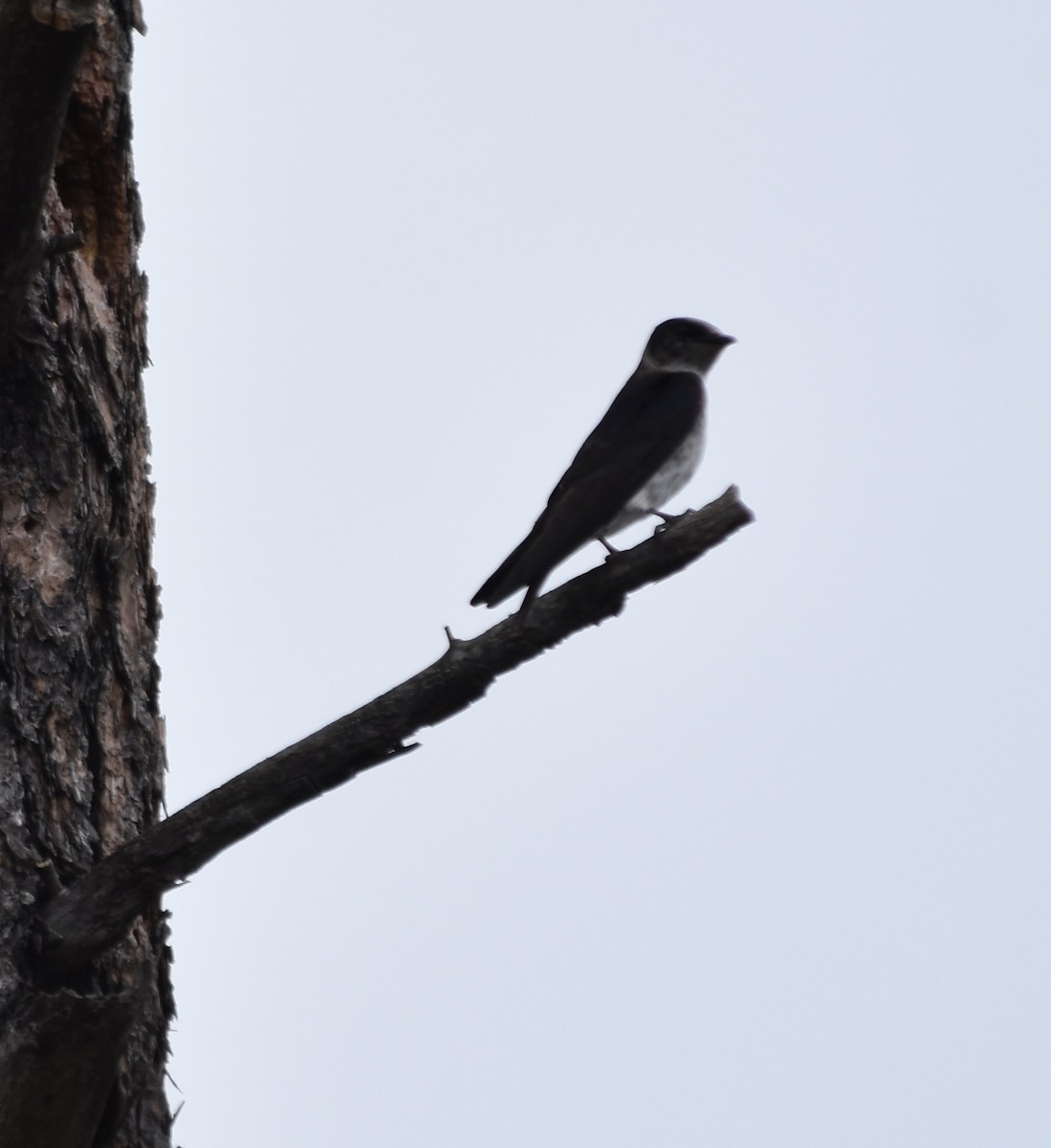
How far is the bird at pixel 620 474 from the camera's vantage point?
452 cm

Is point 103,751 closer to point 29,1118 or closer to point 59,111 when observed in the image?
point 29,1118

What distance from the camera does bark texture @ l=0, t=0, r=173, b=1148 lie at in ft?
9.34

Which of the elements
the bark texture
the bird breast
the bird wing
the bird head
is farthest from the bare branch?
the bird head

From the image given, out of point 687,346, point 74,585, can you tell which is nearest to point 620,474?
point 687,346

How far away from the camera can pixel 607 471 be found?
5.17 m

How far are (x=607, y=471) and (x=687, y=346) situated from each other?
1635mm

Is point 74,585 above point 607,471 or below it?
below

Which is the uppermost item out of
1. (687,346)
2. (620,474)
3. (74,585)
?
(687,346)

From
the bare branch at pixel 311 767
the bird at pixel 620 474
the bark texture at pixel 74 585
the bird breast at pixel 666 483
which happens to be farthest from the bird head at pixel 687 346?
the bare branch at pixel 311 767

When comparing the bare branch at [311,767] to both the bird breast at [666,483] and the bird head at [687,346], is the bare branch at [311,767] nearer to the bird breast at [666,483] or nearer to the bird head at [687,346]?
the bird breast at [666,483]

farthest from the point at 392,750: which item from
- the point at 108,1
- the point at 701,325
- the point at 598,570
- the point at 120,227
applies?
the point at 701,325

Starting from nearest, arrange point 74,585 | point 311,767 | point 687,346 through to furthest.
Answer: point 311,767 → point 74,585 → point 687,346

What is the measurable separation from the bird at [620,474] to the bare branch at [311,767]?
25.8 inches

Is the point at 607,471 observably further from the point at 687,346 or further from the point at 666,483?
the point at 687,346
